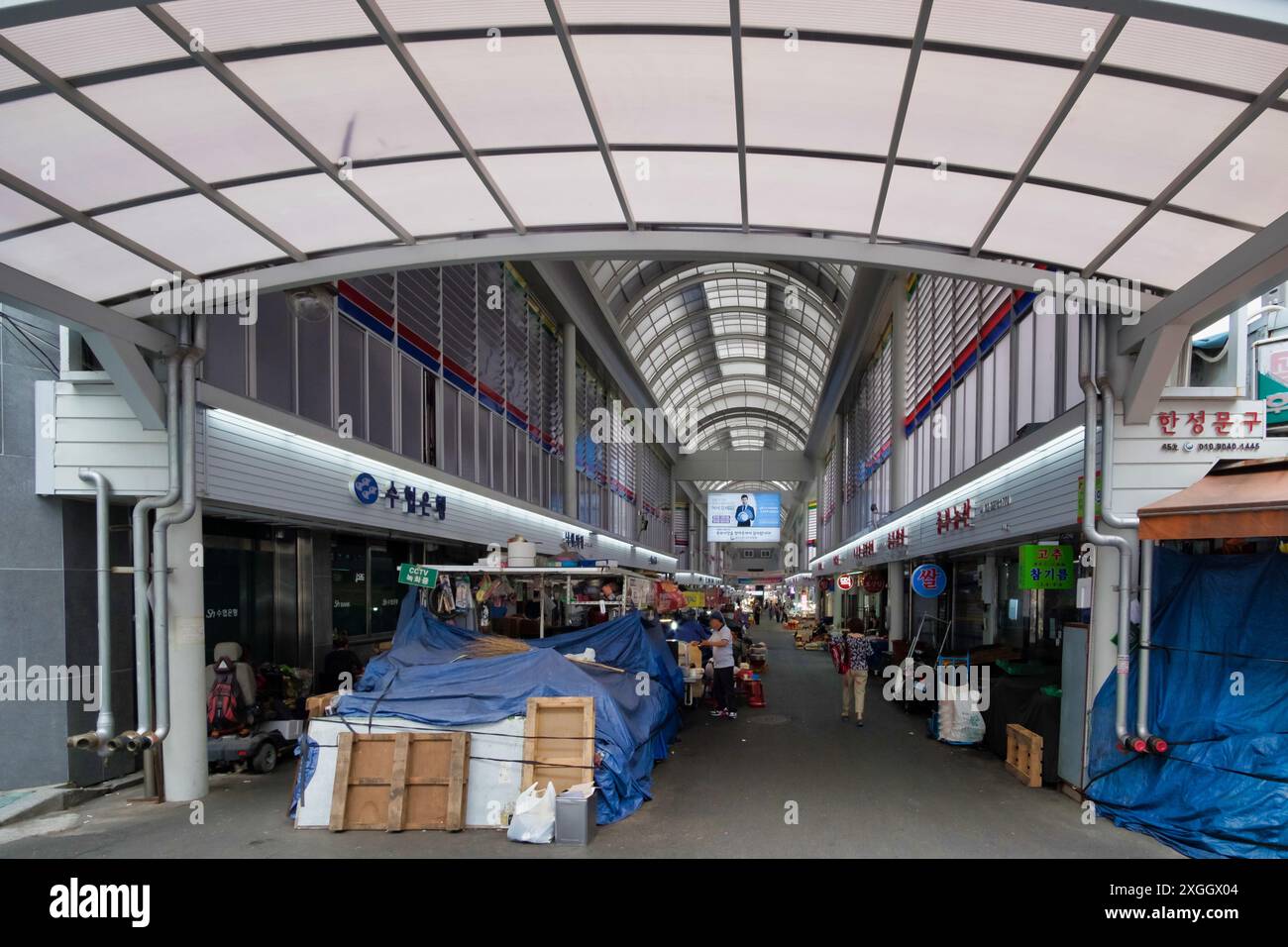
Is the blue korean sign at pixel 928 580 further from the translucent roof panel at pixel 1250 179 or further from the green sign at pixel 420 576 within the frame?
the green sign at pixel 420 576

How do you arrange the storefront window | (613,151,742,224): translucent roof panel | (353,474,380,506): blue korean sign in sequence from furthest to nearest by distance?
1. the storefront window
2. (353,474,380,506): blue korean sign
3. (613,151,742,224): translucent roof panel

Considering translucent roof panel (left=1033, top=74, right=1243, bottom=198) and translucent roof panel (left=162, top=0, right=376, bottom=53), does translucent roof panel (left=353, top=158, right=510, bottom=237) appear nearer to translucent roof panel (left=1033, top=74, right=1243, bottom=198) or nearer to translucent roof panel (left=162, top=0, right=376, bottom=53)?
translucent roof panel (left=162, top=0, right=376, bottom=53)

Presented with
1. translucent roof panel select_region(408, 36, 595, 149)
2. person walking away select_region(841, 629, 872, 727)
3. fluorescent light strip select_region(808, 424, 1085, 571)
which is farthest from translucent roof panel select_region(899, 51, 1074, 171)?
person walking away select_region(841, 629, 872, 727)

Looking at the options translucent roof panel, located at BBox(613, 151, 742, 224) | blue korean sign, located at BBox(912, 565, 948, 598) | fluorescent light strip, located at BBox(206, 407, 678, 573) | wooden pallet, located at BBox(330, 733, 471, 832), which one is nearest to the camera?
translucent roof panel, located at BBox(613, 151, 742, 224)

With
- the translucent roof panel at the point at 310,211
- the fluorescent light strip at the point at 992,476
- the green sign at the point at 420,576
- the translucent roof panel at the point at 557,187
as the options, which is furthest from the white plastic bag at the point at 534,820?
the fluorescent light strip at the point at 992,476

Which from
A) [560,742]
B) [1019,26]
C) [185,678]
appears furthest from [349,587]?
[1019,26]

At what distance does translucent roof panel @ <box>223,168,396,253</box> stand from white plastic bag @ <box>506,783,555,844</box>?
226 inches

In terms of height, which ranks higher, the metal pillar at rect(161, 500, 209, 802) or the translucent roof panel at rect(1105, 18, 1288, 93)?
the translucent roof panel at rect(1105, 18, 1288, 93)

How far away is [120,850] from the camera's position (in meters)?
6.93

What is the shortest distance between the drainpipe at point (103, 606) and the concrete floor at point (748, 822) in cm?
83

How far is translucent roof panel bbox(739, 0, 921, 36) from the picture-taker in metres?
5.33

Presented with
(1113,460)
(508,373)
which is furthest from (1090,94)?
(508,373)

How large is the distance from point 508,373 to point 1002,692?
516 inches

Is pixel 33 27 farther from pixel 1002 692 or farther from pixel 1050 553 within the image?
pixel 1002 692
